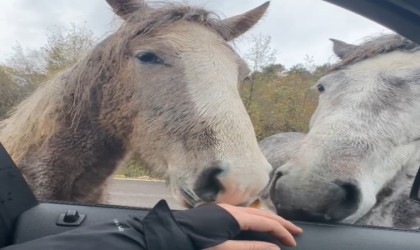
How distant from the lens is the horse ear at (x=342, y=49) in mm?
2194

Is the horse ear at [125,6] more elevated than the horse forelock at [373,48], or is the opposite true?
the horse ear at [125,6]

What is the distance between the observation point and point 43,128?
2275 millimetres

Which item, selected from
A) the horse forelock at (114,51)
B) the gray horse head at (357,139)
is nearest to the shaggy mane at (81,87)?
the horse forelock at (114,51)

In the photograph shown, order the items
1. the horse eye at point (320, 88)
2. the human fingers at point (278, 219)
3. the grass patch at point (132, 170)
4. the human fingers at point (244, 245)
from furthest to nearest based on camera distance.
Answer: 1. the horse eye at point (320, 88)
2. the grass patch at point (132, 170)
3. the human fingers at point (278, 219)
4. the human fingers at point (244, 245)

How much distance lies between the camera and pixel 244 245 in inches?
56.9

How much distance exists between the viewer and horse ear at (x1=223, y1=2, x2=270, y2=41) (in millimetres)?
2010

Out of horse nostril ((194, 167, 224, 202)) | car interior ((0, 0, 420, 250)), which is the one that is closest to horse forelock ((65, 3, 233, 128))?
car interior ((0, 0, 420, 250))

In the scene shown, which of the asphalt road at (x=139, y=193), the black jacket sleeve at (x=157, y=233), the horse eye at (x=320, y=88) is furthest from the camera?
the horse eye at (x=320, y=88)

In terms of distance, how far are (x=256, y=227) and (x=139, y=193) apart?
0.66 m

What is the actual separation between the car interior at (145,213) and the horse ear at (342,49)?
1.72 ft

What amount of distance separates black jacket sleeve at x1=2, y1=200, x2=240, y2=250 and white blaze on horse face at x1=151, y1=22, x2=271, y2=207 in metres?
0.27

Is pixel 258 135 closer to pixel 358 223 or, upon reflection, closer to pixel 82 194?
pixel 358 223

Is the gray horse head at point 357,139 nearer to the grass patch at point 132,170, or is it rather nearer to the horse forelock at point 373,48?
the horse forelock at point 373,48

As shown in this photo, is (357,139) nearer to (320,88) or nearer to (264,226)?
(320,88)
